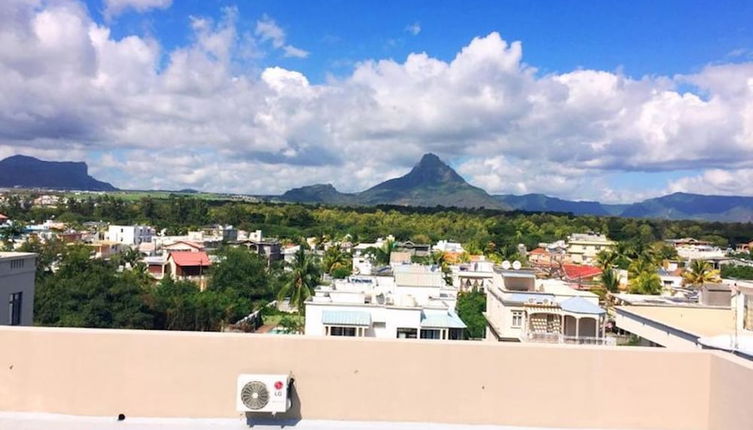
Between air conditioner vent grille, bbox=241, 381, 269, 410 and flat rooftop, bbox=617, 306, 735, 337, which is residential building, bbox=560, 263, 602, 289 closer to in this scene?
flat rooftop, bbox=617, 306, 735, 337

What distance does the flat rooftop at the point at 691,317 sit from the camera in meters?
9.90

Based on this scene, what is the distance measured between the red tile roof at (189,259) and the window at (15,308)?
35.0 meters

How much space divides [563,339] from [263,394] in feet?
45.5

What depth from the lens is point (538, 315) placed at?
17719 millimetres

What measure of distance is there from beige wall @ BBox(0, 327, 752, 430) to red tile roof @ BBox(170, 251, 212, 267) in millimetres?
40269

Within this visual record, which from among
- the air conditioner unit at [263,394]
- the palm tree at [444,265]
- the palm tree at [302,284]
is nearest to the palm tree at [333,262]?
the palm tree at [444,265]

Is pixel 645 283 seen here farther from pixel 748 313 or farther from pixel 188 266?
pixel 188 266

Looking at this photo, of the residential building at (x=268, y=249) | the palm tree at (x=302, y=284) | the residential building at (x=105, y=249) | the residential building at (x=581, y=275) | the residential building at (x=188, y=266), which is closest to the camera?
the palm tree at (x=302, y=284)

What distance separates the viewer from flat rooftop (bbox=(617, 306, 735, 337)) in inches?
390

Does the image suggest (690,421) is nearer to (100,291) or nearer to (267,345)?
(267,345)

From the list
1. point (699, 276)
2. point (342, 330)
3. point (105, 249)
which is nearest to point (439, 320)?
point (342, 330)

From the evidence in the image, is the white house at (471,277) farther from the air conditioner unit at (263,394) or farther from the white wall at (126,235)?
the white wall at (126,235)

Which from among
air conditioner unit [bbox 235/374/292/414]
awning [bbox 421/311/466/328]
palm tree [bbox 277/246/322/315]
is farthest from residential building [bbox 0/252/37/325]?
palm tree [bbox 277/246/322/315]

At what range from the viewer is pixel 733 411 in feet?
8.86
